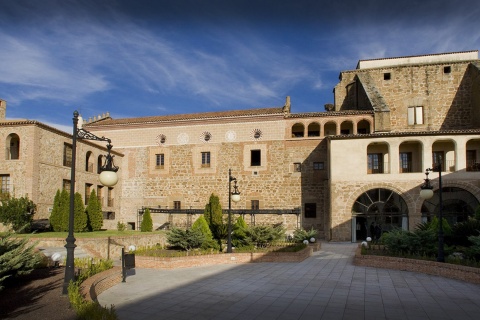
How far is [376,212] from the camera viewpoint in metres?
25.5

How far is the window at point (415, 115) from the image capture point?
30.1m

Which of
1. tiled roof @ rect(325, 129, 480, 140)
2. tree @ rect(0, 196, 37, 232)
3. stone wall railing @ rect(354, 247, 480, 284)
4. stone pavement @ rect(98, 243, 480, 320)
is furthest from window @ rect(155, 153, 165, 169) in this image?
stone wall railing @ rect(354, 247, 480, 284)

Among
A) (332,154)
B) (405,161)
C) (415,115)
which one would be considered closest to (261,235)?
(332,154)

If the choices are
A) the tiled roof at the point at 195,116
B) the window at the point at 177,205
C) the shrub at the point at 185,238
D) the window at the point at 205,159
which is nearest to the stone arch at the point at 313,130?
the tiled roof at the point at 195,116

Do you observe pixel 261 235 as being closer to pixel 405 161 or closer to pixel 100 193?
pixel 405 161

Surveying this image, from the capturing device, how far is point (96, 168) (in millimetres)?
28297

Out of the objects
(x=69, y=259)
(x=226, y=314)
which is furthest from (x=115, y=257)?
(x=226, y=314)

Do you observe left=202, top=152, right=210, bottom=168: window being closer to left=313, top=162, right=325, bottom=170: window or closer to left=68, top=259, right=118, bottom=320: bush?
left=313, top=162, right=325, bottom=170: window

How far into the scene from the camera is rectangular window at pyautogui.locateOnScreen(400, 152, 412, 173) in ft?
87.9

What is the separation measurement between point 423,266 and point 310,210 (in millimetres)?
16665

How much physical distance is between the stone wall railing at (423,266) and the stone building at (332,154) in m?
11.1

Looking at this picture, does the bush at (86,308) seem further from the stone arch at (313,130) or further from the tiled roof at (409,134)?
the stone arch at (313,130)

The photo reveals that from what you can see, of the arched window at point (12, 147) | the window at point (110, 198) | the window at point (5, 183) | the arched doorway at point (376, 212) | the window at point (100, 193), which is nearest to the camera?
the window at point (5, 183)

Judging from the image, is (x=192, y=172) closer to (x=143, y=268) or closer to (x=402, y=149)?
(x=402, y=149)
